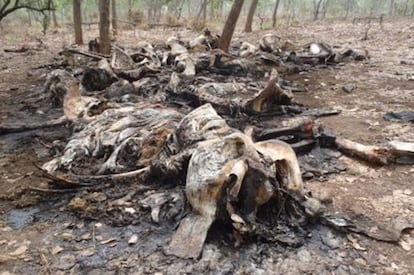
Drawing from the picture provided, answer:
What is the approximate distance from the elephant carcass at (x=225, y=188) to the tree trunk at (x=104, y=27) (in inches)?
272

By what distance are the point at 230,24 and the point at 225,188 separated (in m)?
6.90

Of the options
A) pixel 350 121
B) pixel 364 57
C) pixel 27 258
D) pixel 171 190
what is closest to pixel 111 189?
pixel 171 190

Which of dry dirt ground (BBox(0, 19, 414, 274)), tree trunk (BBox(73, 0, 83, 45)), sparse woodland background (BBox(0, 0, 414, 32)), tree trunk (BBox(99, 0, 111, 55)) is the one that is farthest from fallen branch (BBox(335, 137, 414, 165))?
tree trunk (BBox(73, 0, 83, 45))

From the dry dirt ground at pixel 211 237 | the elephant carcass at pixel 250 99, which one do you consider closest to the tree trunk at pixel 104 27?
the dry dirt ground at pixel 211 237

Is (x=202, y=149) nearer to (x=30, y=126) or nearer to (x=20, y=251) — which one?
(x=20, y=251)

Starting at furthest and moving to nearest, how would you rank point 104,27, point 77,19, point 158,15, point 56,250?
point 158,15 < point 77,19 < point 104,27 < point 56,250

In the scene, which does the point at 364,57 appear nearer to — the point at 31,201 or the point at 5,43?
the point at 31,201

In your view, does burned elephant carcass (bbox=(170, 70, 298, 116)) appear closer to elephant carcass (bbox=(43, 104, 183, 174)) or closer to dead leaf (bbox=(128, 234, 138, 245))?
elephant carcass (bbox=(43, 104, 183, 174))

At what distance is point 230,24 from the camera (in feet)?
31.0

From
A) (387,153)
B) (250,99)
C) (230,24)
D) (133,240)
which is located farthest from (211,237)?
(230,24)

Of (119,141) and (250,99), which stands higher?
(250,99)

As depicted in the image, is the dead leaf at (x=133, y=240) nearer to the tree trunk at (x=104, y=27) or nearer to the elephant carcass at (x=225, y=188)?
the elephant carcass at (x=225, y=188)

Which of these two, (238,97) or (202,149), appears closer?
(202,149)

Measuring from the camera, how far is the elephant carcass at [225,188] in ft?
10.6
